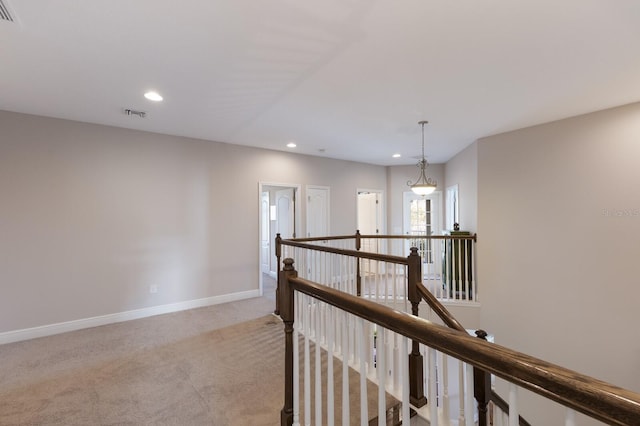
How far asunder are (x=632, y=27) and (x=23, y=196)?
19.4 ft

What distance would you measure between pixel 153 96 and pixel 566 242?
17.1 feet

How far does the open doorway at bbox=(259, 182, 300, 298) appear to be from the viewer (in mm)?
5548

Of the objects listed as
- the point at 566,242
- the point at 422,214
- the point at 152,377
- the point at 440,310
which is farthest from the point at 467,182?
the point at 152,377

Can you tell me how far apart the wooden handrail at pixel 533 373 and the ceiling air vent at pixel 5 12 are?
2736 mm

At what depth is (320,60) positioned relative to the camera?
2.35 m

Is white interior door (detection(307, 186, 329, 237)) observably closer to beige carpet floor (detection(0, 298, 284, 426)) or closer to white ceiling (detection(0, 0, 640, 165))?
white ceiling (detection(0, 0, 640, 165))

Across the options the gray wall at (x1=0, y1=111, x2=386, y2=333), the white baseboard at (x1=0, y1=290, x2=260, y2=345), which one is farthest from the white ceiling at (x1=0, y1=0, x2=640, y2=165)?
the white baseboard at (x1=0, y1=290, x2=260, y2=345)

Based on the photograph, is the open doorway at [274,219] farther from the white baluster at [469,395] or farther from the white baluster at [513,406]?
the white baluster at [513,406]

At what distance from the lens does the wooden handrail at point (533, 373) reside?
0.57 meters

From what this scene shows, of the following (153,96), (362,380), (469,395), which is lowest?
(362,380)

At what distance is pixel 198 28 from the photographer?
1.96m

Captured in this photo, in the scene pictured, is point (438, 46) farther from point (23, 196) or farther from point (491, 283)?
point (23, 196)

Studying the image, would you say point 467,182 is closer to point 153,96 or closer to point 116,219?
point 153,96

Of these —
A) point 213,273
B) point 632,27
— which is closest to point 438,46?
point 632,27
